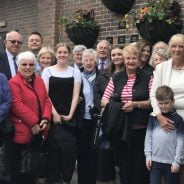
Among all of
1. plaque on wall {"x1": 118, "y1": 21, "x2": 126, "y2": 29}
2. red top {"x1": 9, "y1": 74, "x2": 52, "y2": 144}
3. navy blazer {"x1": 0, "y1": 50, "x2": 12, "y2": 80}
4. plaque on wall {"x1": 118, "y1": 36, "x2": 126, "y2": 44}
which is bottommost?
red top {"x1": 9, "y1": 74, "x2": 52, "y2": 144}

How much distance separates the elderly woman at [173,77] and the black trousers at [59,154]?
1.14 m

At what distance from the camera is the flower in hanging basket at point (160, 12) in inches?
255

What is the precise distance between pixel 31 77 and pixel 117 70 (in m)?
1.01

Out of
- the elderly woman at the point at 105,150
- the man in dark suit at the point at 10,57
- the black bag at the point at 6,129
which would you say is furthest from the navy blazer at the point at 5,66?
the elderly woman at the point at 105,150

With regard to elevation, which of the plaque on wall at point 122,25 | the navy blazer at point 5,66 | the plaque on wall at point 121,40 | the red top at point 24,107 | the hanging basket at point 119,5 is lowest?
the red top at point 24,107

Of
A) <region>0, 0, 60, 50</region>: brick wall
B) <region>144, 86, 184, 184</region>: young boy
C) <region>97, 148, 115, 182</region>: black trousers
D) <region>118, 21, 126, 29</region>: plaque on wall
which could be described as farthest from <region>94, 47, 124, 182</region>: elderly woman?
<region>0, 0, 60, 50</region>: brick wall

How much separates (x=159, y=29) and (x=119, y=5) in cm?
126

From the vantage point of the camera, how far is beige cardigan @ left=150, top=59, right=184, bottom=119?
465 centimetres

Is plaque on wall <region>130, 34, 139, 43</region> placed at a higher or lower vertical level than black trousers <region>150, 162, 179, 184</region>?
higher

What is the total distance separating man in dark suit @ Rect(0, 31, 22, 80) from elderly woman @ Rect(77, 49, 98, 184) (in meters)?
0.90

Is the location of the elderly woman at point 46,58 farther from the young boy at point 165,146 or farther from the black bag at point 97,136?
the young boy at point 165,146

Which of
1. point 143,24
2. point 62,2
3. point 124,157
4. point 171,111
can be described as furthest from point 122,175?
point 62,2

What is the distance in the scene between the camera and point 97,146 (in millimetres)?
5352

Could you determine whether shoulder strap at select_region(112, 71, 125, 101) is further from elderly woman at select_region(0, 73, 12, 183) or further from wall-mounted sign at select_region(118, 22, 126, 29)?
wall-mounted sign at select_region(118, 22, 126, 29)
